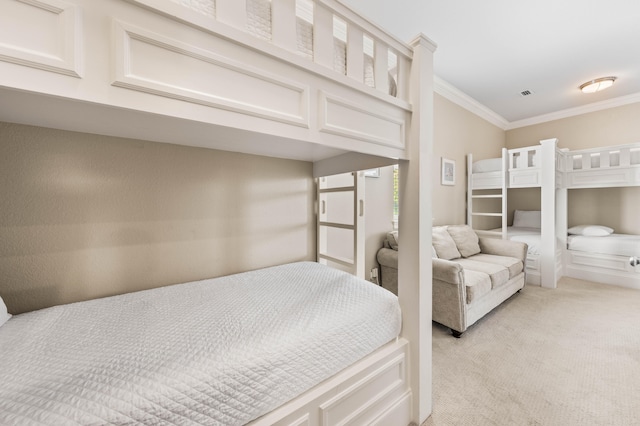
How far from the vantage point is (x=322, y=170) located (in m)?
1.93

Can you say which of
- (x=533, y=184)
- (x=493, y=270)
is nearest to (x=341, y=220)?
(x=493, y=270)

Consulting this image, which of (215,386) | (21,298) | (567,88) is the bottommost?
(215,386)

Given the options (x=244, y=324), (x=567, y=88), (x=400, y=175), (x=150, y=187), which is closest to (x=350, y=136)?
(x=400, y=175)

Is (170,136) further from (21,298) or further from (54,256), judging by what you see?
(21,298)

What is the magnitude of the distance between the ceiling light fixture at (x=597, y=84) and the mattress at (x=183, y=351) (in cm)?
444

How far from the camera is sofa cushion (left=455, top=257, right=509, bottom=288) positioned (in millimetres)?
2359

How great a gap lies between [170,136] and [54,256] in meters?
0.81

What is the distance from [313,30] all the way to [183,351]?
1210 millimetres

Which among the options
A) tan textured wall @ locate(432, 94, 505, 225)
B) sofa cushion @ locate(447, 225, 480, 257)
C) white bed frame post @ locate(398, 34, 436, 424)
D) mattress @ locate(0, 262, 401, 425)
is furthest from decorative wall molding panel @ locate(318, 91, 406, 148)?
tan textured wall @ locate(432, 94, 505, 225)

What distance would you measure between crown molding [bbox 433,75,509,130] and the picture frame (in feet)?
3.01

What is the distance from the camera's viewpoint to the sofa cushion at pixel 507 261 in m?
2.68

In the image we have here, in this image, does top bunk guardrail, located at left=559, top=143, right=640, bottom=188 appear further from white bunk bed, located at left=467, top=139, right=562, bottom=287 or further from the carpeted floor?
the carpeted floor

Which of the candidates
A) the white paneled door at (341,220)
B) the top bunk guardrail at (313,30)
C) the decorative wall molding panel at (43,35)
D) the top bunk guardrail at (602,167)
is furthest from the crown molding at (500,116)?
the decorative wall molding panel at (43,35)

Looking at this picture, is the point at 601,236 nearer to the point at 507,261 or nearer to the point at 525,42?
the point at 507,261
